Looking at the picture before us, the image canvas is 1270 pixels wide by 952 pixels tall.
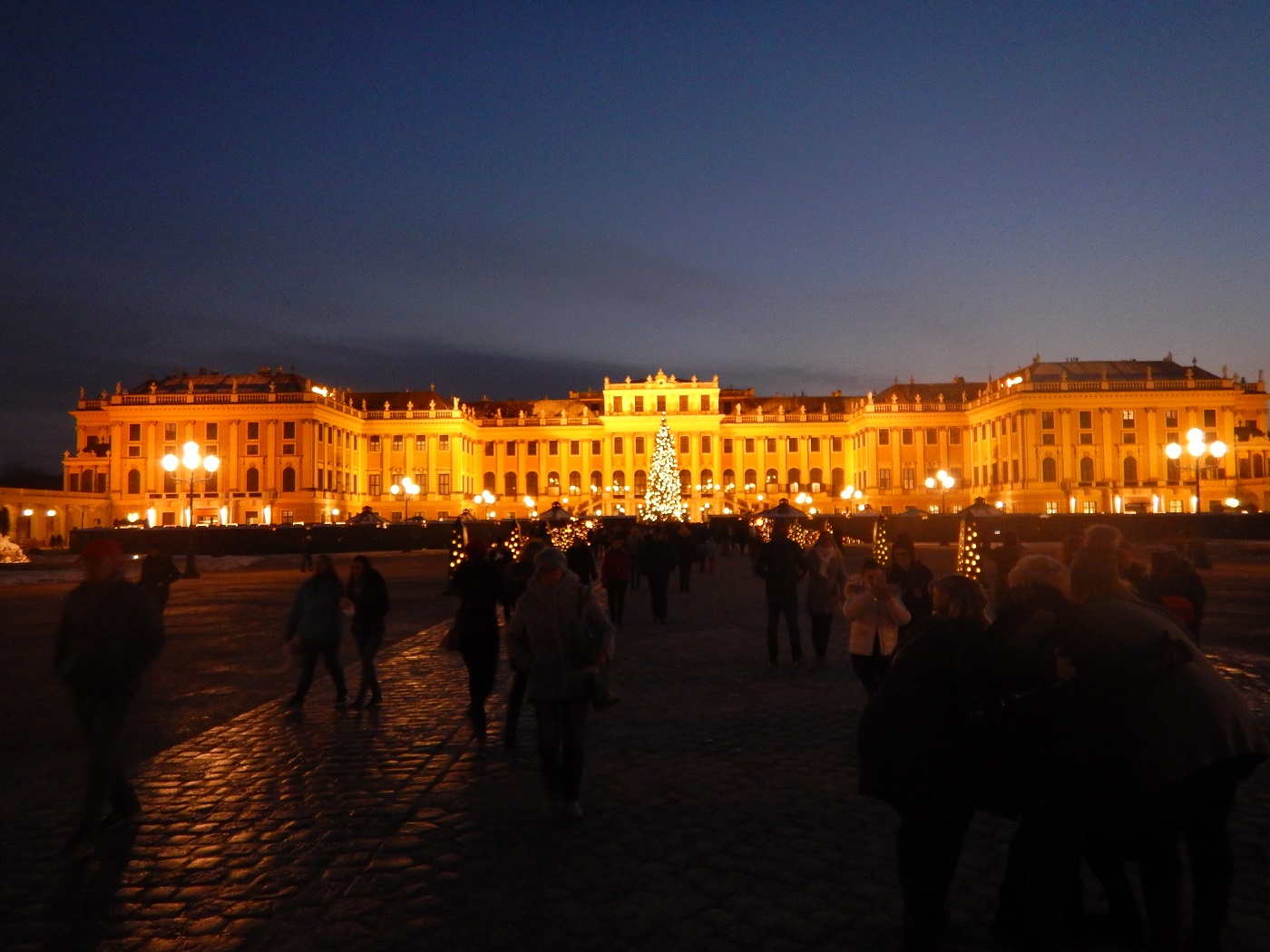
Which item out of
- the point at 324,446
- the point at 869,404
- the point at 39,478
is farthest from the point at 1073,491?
the point at 39,478

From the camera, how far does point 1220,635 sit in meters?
14.5

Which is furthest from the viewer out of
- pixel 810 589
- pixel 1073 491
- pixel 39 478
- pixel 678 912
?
pixel 39 478

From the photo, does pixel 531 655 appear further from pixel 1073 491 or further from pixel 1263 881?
pixel 1073 491

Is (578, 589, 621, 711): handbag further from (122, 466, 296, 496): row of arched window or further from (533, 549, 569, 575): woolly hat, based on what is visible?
(122, 466, 296, 496): row of arched window

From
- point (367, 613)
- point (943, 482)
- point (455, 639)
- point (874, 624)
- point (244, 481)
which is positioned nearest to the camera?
point (874, 624)

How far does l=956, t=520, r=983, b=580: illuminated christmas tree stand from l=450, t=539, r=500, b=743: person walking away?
22.5 feet

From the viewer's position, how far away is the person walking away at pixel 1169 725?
3.67m

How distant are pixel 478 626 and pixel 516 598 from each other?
0.95m

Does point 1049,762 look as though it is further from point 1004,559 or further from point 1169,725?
point 1004,559

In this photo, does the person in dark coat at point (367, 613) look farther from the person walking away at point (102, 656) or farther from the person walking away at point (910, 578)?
the person walking away at point (910, 578)

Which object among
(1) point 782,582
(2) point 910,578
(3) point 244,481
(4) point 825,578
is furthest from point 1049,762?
(3) point 244,481

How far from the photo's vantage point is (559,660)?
605 centimetres

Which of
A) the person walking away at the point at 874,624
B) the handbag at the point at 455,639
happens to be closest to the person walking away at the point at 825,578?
the person walking away at the point at 874,624

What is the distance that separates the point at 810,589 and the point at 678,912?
6.93m
